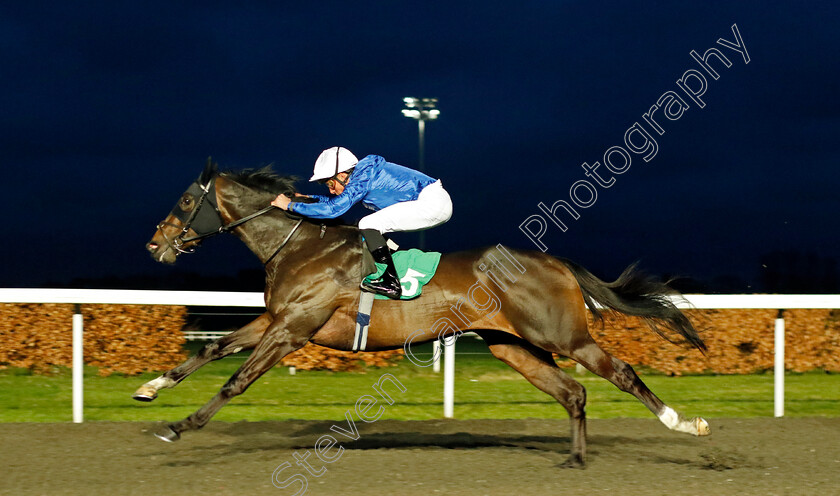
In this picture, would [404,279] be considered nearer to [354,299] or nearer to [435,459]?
[354,299]

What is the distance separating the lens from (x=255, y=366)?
3.79 meters

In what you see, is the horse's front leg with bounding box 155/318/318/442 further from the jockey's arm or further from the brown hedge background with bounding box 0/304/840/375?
the brown hedge background with bounding box 0/304/840/375

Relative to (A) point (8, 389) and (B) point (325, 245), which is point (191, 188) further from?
(A) point (8, 389)

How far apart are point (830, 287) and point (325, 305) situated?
839 cm

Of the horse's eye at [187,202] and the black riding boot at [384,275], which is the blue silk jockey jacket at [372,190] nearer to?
the black riding boot at [384,275]

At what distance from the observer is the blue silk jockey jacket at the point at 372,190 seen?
155 inches

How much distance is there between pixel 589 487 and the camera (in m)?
3.46

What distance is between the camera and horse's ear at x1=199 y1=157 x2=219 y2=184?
414 centimetres

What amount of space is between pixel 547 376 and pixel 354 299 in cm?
116

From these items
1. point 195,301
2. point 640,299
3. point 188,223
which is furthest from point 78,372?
point 640,299

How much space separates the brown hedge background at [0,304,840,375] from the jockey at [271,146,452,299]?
2.74 metres

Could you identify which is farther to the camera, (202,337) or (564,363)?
(202,337)

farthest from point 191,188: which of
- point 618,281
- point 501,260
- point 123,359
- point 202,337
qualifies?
point 202,337

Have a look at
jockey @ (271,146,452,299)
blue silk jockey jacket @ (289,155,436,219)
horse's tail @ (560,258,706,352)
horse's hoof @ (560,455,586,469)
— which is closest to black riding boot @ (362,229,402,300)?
jockey @ (271,146,452,299)
